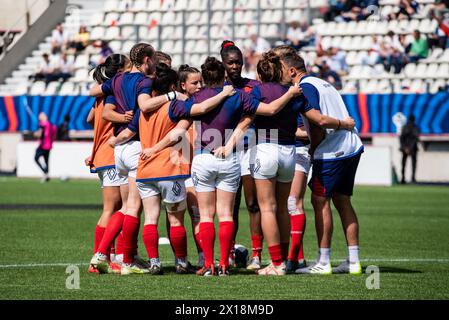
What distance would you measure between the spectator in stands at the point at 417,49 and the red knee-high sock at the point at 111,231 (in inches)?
916

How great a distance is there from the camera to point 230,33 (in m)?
37.2

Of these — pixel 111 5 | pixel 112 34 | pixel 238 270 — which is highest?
pixel 111 5

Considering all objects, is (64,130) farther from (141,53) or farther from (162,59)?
(162,59)

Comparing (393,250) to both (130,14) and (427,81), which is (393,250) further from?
(130,14)

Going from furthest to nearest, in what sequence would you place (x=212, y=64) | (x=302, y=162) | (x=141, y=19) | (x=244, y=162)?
(x=141, y=19)
(x=302, y=162)
(x=244, y=162)
(x=212, y=64)

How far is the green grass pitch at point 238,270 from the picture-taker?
32.3 feet

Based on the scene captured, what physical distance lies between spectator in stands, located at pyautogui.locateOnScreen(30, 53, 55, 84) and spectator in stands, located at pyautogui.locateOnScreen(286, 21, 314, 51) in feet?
30.0

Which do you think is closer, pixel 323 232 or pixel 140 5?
pixel 323 232

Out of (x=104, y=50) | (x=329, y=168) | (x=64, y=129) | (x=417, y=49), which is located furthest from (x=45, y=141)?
(x=329, y=168)

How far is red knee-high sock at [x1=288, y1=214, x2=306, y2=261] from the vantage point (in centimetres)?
1200

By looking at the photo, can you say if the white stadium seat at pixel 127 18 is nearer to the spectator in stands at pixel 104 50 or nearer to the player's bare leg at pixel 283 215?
the spectator in stands at pixel 104 50

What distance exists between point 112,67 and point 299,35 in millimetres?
24081
